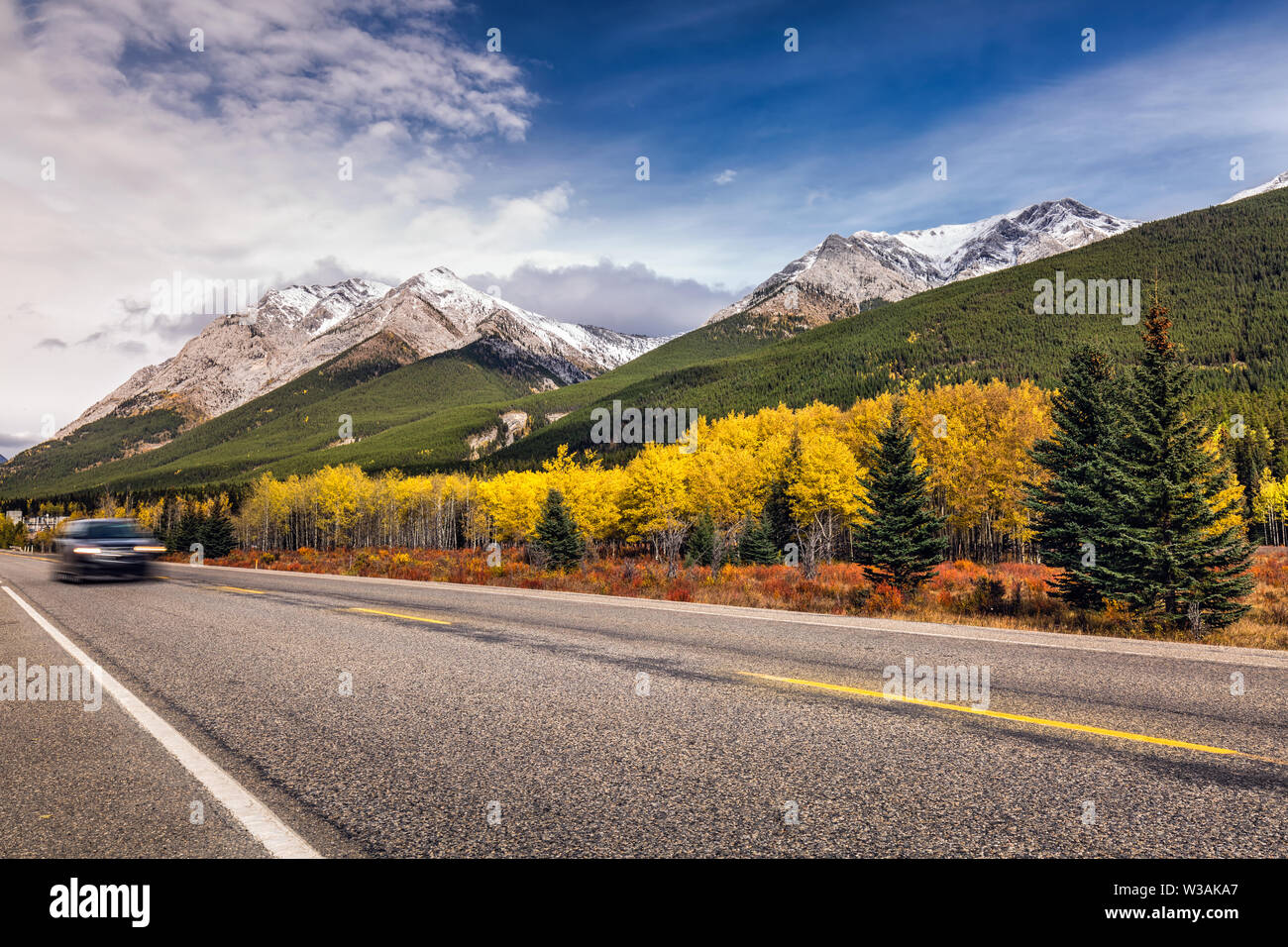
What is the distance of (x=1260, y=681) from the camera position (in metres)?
7.15

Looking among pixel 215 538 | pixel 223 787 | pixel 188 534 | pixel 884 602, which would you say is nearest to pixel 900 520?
pixel 884 602

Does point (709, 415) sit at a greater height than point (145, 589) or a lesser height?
greater

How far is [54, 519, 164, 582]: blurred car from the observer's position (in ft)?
64.2

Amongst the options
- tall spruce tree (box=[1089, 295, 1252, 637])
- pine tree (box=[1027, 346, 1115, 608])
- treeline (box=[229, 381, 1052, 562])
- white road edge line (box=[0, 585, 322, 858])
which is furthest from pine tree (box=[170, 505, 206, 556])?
tall spruce tree (box=[1089, 295, 1252, 637])

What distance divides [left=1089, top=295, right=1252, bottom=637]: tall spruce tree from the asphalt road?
19.2 ft

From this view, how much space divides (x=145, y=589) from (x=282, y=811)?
18.6 m

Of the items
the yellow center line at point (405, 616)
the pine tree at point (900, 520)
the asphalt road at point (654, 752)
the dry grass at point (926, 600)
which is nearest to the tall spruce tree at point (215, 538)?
the dry grass at point (926, 600)

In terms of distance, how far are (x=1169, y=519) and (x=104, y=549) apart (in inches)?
1148

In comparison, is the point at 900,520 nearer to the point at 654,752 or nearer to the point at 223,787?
the point at 654,752

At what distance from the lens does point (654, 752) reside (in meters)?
4.77

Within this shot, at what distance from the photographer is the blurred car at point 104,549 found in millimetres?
19578
